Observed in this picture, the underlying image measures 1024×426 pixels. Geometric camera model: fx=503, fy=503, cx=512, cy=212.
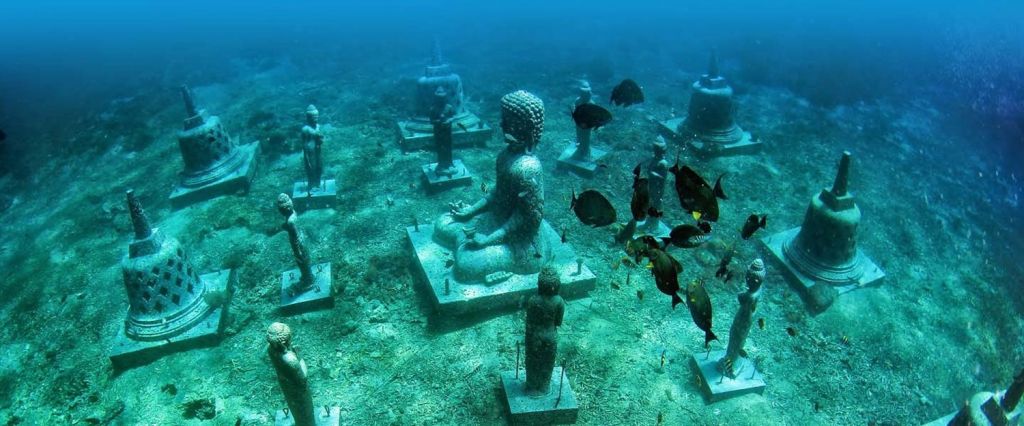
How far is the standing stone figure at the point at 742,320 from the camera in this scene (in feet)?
19.2

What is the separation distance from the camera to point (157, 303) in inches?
279

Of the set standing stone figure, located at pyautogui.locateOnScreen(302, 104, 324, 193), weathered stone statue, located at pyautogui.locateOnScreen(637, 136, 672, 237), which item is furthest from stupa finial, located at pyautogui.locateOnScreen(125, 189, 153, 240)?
weathered stone statue, located at pyautogui.locateOnScreen(637, 136, 672, 237)

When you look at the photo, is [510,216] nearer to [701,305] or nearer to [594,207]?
[594,207]

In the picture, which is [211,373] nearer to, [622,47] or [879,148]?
[879,148]

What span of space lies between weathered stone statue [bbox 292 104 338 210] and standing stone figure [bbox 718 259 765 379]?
8.13 m

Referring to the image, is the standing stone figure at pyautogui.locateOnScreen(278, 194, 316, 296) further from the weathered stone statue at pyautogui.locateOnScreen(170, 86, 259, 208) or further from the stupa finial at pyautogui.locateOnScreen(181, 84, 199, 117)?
the stupa finial at pyautogui.locateOnScreen(181, 84, 199, 117)

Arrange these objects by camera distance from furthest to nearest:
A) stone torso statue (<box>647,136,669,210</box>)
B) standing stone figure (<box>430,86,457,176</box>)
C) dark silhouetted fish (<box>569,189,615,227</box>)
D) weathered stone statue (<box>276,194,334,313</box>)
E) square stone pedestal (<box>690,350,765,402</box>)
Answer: standing stone figure (<box>430,86,457,176</box>) → stone torso statue (<box>647,136,669,210</box>) → weathered stone statue (<box>276,194,334,313</box>) → square stone pedestal (<box>690,350,765,402</box>) → dark silhouetted fish (<box>569,189,615,227</box>)

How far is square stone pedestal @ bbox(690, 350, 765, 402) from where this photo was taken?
6531mm

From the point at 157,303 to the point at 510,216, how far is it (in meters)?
5.14

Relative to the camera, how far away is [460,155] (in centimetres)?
1321

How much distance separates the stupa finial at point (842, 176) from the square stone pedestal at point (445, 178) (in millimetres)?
7147

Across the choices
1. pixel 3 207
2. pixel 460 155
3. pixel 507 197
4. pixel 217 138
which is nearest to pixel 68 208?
pixel 3 207

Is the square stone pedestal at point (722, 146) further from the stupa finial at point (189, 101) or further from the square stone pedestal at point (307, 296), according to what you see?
the stupa finial at point (189, 101)

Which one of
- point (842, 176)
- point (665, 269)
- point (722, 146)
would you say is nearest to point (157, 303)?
point (665, 269)
